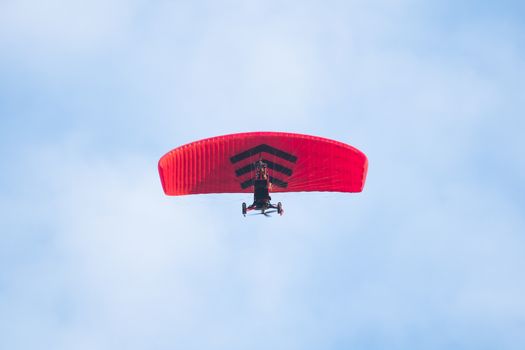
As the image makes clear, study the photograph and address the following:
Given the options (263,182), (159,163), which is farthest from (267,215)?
(159,163)

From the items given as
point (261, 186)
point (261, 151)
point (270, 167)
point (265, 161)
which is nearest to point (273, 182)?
point (270, 167)

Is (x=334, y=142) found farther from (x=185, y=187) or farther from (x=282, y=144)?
(x=185, y=187)

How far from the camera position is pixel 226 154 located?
60969 millimetres

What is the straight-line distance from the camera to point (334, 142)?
60.1m

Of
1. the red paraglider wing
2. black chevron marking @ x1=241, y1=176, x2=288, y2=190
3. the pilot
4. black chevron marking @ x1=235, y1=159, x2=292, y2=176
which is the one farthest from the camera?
black chevron marking @ x1=241, y1=176, x2=288, y2=190

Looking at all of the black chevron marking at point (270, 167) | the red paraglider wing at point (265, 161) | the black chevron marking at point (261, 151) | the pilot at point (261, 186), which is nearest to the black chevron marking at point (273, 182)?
the red paraglider wing at point (265, 161)

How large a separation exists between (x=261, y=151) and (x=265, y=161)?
818mm

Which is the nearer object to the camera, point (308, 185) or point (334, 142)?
point (334, 142)

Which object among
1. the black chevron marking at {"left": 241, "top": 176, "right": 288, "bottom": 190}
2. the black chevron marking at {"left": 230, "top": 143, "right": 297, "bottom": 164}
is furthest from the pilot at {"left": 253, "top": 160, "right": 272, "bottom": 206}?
the black chevron marking at {"left": 241, "top": 176, "right": 288, "bottom": 190}

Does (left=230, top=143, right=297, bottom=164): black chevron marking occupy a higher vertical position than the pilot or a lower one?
higher

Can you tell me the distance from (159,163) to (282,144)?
5.74 meters

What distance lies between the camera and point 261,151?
199ft

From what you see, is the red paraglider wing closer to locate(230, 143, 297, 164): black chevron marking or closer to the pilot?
locate(230, 143, 297, 164): black chevron marking

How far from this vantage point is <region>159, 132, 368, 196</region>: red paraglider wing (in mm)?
60181
